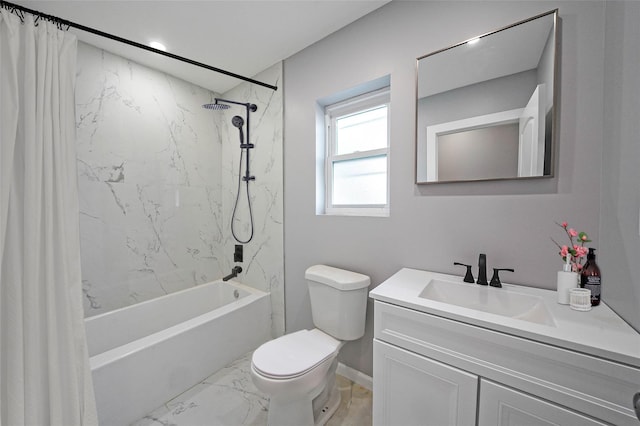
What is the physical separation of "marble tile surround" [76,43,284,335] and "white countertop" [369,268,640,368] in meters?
1.39

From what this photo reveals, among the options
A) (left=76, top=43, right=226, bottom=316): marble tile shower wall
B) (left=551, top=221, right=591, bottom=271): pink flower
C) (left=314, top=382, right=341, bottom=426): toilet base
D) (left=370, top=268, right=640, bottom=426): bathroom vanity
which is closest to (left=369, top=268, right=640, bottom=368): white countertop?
(left=370, top=268, right=640, bottom=426): bathroom vanity

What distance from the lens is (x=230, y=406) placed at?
62.4 inches

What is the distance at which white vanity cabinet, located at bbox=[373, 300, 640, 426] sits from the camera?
28.1 inches

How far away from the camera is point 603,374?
2.30ft

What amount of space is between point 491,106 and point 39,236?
217 centimetres

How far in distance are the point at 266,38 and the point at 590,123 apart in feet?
6.44

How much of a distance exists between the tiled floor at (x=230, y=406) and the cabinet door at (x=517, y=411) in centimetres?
85

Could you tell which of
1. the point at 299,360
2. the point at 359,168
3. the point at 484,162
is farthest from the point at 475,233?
the point at 299,360

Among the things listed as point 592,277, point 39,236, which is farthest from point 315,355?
point 39,236

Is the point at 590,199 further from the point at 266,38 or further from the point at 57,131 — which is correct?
the point at 57,131

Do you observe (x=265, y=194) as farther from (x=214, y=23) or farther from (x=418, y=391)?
(x=418, y=391)

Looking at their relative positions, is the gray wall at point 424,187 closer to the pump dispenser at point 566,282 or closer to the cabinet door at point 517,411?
the pump dispenser at point 566,282

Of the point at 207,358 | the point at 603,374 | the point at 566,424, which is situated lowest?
the point at 207,358

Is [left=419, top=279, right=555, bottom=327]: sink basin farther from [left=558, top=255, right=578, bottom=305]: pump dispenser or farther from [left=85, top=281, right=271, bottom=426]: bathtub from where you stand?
[left=85, top=281, right=271, bottom=426]: bathtub
